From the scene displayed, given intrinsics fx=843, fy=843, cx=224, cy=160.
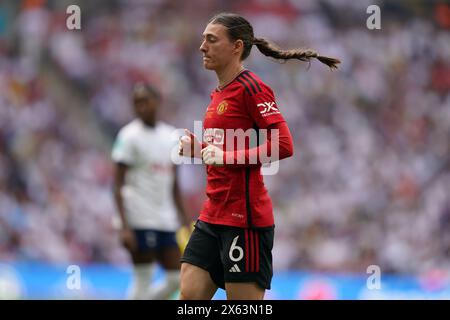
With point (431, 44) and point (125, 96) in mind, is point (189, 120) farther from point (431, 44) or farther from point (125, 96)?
point (431, 44)

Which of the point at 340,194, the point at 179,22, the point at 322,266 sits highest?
the point at 179,22

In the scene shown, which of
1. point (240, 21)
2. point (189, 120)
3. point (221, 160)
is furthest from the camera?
point (189, 120)

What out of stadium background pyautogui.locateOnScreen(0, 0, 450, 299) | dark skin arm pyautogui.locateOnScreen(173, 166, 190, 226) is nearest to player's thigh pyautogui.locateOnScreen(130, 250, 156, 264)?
dark skin arm pyautogui.locateOnScreen(173, 166, 190, 226)

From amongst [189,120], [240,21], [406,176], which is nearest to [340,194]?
[406,176]

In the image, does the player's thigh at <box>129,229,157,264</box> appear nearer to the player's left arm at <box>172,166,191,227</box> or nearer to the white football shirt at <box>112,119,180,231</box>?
the white football shirt at <box>112,119,180,231</box>

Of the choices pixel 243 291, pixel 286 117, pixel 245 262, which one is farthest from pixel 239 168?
pixel 286 117

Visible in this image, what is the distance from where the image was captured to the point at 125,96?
50.3 feet

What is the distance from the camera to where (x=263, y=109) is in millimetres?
4742

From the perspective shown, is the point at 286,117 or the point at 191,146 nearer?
the point at 191,146

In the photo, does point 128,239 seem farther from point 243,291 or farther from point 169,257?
point 243,291

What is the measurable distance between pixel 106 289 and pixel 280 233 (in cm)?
375

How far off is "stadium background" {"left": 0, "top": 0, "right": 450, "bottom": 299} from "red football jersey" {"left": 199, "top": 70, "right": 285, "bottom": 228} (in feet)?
27.1

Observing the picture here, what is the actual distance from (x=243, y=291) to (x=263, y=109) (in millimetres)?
1043

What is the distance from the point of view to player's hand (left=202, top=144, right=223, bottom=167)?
4684 mm
